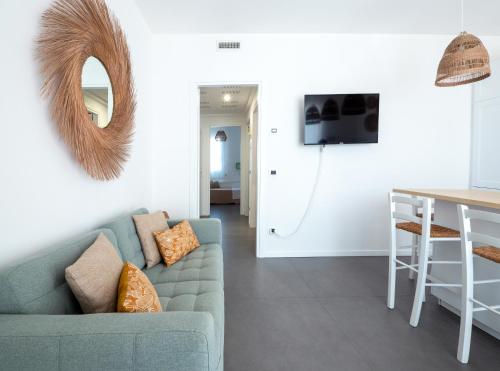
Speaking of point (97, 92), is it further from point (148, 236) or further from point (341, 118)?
point (341, 118)

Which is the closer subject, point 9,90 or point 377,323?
point 9,90

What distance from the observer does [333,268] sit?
298 centimetres

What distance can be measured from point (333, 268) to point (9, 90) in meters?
3.10

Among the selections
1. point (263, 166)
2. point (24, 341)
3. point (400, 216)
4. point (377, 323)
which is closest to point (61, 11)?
point (24, 341)

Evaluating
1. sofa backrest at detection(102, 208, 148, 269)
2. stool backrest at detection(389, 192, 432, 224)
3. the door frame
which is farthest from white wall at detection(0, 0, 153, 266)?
stool backrest at detection(389, 192, 432, 224)

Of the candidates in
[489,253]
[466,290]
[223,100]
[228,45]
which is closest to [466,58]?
[489,253]

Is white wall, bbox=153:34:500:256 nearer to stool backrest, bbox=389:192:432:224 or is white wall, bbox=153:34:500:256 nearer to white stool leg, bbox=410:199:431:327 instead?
stool backrest, bbox=389:192:432:224

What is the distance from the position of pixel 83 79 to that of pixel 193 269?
57.3 inches

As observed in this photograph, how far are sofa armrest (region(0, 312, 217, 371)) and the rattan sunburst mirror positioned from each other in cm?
106

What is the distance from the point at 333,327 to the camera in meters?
1.86

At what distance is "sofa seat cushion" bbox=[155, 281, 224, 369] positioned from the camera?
1.32 m

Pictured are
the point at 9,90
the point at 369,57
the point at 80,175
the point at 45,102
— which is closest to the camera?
the point at 9,90

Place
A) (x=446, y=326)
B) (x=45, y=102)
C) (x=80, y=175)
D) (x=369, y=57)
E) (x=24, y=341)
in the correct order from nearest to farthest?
(x=24, y=341) < (x=45, y=102) < (x=80, y=175) < (x=446, y=326) < (x=369, y=57)

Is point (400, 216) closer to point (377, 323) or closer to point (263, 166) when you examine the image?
point (377, 323)
